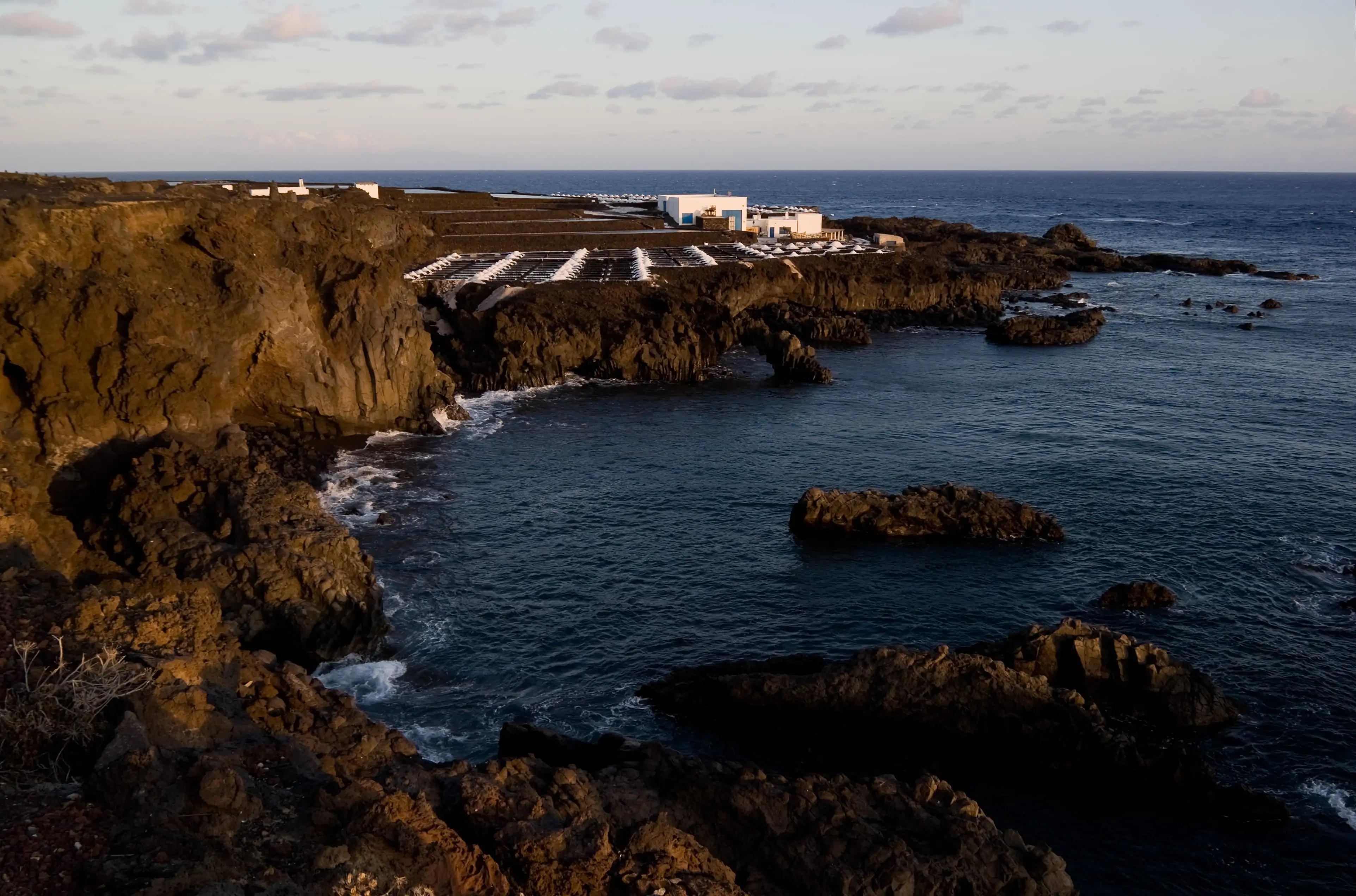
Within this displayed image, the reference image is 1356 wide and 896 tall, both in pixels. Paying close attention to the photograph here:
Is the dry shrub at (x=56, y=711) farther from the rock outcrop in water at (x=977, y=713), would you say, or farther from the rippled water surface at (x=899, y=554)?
the rock outcrop in water at (x=977, y=713)

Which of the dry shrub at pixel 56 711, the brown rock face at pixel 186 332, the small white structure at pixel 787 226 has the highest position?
the small white structure at pixel 787 226

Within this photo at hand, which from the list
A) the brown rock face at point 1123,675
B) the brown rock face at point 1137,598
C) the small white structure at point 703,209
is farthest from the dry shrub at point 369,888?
the small white structure at point 703,209

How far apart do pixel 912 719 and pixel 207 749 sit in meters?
17.7

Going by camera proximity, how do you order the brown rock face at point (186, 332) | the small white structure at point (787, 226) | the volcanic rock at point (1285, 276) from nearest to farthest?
the brown rock face at point (186, 332) < the volcanic rock at point (1285, 276) < the small white structure at point (787, 226)

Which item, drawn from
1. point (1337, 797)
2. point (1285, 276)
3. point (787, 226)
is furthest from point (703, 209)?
point (1337, 797)

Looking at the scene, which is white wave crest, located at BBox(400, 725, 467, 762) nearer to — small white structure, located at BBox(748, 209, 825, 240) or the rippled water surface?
the rippled water surface

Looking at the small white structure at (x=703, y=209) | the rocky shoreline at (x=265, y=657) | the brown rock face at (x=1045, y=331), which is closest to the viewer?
the rocky shoreline at (x=265, y=657)

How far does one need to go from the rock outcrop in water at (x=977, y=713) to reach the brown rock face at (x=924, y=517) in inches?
455

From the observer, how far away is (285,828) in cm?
1552

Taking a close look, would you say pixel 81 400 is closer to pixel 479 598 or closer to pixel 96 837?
pixel 479 598

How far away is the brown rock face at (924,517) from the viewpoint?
40906 millimetres

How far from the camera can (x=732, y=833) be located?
1962 cm

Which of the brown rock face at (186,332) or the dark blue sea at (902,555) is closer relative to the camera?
the dark blue sea at (902,555)

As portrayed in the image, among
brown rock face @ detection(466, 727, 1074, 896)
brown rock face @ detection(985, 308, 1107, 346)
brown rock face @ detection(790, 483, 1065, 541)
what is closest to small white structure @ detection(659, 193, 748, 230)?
brown rock face @ detection(985, 308, 1107, 346)
